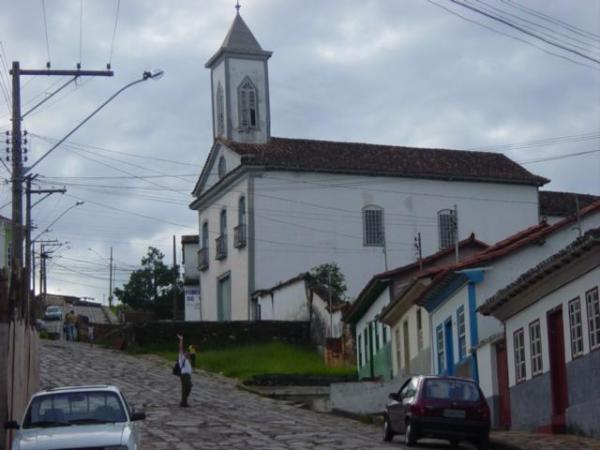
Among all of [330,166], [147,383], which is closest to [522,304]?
[147,383]

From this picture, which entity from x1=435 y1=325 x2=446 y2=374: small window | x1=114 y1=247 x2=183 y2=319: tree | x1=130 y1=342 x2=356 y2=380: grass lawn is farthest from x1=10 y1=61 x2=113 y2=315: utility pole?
x1=114 y1=247 x2=183 y2=319: tree

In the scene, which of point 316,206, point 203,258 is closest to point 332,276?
point 316,206

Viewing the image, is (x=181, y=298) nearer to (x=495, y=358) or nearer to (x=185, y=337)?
(x=185, y=337)

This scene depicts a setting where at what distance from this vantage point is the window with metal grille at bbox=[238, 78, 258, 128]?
226 ft

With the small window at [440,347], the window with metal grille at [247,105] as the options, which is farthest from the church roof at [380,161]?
the small window at [440,347]

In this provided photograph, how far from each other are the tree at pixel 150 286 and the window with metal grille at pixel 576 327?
2722 inches

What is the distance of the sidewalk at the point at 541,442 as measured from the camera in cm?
2474

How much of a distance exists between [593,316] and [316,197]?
39.2 metres

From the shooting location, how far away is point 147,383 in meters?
43.2

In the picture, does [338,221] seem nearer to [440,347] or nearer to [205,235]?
[205,235]

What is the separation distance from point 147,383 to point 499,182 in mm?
29658

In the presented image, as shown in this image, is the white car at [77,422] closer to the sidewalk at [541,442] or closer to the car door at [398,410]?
the car door at [398,410]

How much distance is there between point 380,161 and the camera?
6706 cm

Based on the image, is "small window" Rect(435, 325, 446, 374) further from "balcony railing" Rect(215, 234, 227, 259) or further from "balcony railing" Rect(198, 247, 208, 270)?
"balcony railing" Rect(198, 247, 208, 270)
